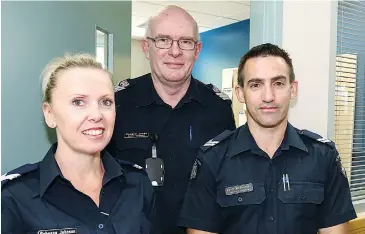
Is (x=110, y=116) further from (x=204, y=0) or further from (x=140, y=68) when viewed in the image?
(x=140, y=68)

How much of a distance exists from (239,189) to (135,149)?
491mm

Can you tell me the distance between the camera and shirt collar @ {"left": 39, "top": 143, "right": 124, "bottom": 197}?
96 cm

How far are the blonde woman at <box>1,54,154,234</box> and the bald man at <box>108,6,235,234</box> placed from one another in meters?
0.41

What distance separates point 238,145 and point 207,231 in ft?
1.10

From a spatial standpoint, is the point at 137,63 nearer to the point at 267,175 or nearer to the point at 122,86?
the point at 122,86

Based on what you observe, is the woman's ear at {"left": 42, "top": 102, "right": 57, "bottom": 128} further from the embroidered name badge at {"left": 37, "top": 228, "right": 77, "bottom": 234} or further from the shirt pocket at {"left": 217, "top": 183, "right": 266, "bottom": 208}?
the shirt pocket at {"left": 217, "top": 183, "right": 266, "bottom": 208}

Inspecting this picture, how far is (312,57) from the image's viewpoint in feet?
5.93

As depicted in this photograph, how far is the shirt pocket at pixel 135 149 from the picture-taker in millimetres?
1519

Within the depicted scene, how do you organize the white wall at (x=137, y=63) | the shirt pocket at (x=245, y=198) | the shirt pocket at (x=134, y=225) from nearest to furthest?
the shirt pocket at (x=134, y=225), the shirt pocket at (x=245, y=198), the white wall at (x=137, y=63)

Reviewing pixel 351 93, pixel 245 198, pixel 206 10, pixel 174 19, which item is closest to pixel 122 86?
pixel 174 19

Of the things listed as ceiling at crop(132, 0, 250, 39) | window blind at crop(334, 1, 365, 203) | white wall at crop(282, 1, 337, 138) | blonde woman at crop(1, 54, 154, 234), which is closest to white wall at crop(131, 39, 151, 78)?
ceiling at crop(132, 0, 250, 39)

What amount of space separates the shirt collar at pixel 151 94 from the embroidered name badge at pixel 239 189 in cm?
45

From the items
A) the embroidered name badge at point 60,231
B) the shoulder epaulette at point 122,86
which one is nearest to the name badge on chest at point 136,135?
the shoulder epaulette at point 122,86

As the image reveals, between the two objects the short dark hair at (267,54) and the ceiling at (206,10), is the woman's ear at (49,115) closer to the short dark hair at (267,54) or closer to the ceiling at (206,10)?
the short dark hair at (267,54)
